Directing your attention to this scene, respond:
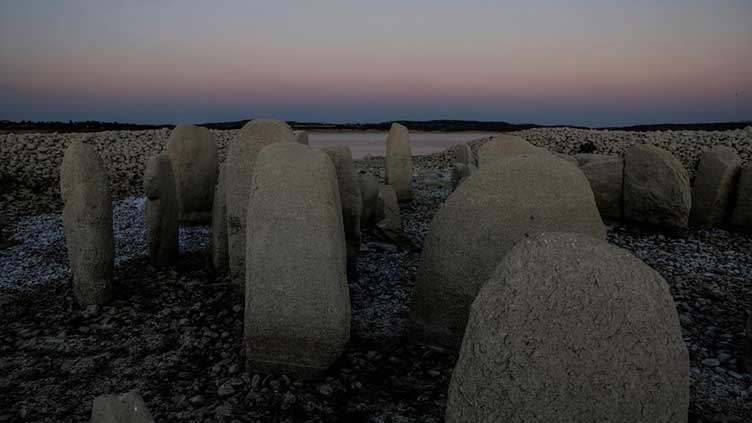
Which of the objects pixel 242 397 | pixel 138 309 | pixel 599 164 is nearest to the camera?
pixel 242 397

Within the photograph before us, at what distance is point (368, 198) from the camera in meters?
9.04

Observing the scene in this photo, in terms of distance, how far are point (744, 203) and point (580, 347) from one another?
8837 mm

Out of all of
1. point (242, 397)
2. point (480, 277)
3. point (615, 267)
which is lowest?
point (242, 397)

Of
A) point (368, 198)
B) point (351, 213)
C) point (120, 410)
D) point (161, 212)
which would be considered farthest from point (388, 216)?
point (120, 410)

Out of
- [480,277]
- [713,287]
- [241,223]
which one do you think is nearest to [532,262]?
[480,277]

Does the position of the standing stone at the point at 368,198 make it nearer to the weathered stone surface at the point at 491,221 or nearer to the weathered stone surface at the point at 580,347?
the weathered stone surface at the point at 491,221

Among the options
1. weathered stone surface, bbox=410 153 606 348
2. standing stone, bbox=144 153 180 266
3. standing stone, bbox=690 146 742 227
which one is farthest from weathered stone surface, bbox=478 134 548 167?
standing stone, bbox=690 146 742 227

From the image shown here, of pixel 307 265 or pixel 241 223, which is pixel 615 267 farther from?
pixel 241 223

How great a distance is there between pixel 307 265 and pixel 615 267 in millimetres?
2297

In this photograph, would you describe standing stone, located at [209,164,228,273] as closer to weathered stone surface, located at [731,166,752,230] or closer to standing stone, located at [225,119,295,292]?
standing stone, located at [225,119,295,292]

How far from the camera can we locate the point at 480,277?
447 cm

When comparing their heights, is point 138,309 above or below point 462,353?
below

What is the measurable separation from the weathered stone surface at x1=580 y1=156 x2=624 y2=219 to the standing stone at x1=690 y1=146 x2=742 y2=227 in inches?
52.3

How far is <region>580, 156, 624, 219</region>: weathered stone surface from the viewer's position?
32.5ft
